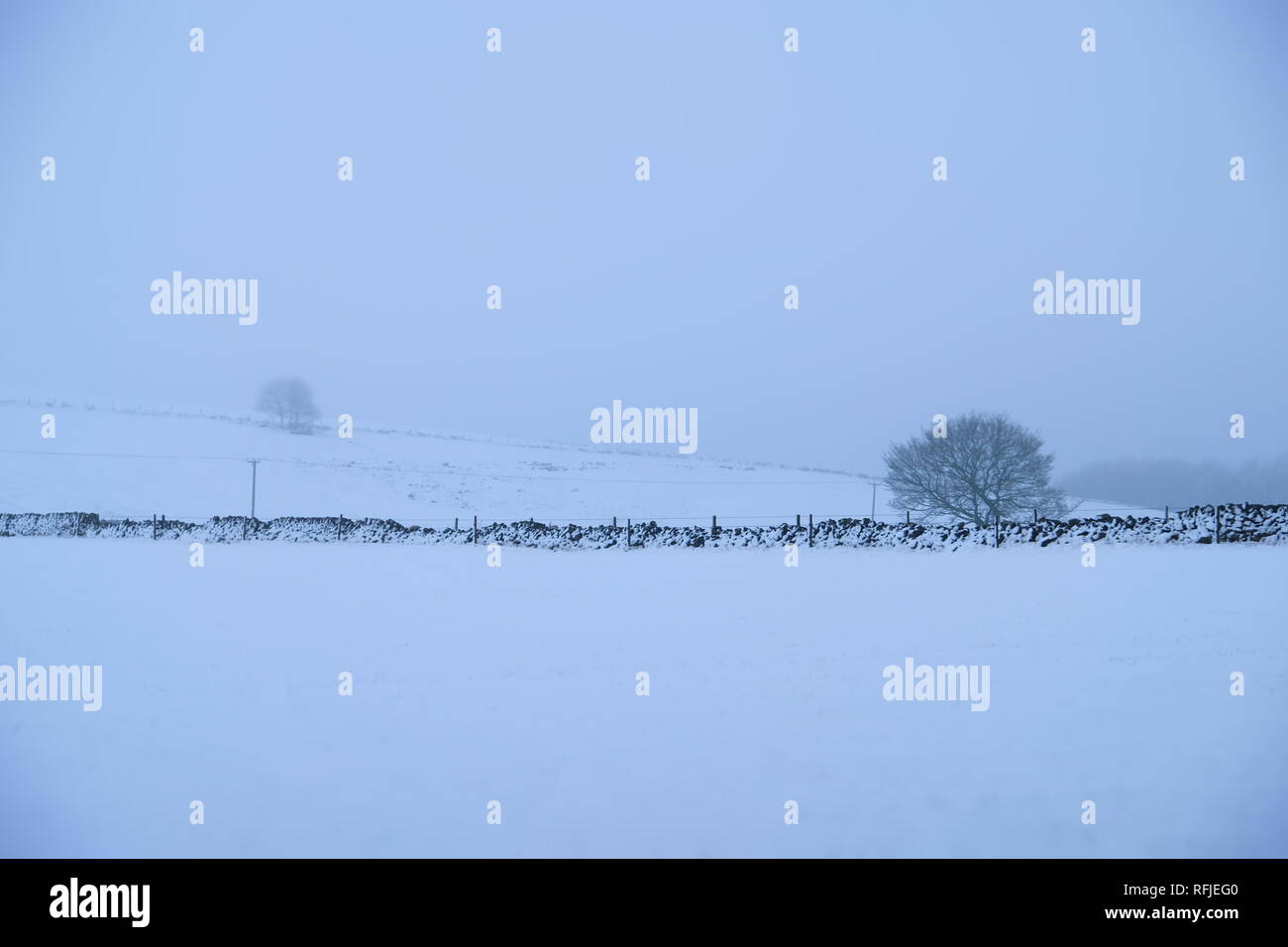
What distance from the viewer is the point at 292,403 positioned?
210 feet

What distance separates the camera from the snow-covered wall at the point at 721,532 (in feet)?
77.1

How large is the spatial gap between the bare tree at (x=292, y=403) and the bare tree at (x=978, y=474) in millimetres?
50565

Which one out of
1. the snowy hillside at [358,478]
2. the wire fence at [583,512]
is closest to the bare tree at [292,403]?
the snowy hillside at [358,478]

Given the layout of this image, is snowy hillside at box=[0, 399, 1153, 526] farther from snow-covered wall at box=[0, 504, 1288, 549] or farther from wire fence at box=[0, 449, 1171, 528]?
snow-covered wall at box=[0, 504, 1288, 549]

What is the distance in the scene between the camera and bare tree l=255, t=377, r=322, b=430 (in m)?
64.1

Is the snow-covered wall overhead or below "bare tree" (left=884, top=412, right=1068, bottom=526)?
below

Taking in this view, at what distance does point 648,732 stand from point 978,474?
36797 mm

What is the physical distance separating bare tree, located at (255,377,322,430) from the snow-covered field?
2249 inches

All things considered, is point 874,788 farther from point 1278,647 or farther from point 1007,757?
point 1278,647

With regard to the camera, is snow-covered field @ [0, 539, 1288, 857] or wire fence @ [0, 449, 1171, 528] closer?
snow-covered field @ [0, 539, 1288, 857]

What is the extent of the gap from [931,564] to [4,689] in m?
18.6

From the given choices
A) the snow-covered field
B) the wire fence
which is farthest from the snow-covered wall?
the snow-covered field

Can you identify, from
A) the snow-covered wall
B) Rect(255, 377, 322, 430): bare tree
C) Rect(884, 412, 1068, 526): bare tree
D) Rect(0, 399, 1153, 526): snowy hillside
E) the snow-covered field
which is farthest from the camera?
Rect(255, 377, 322, 430): bare tree

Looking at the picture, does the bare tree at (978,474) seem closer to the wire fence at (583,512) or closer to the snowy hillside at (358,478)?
the wire fence at (583,512)
